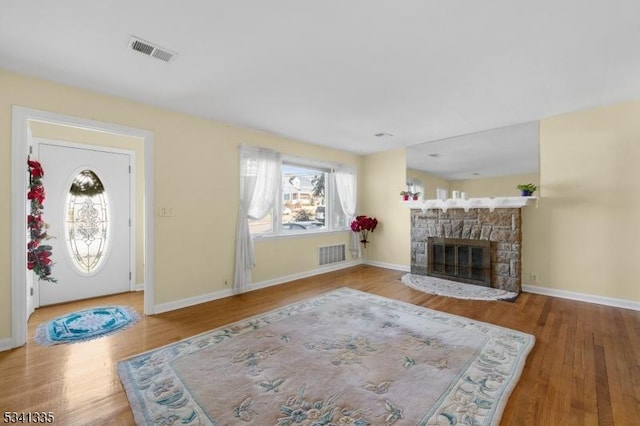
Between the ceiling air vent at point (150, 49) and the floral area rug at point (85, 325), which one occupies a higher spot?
the ceiling air vent at point (150, 49)

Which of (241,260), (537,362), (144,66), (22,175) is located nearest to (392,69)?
(144,66)

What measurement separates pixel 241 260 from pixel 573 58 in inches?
173

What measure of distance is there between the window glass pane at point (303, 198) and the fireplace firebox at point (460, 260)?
7.46 feet

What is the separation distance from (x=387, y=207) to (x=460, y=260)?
5.98ft

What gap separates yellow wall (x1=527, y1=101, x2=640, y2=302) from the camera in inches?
137

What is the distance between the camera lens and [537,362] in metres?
2.31

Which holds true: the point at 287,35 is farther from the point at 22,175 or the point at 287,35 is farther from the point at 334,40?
the point at 22,175

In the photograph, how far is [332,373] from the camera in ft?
7.04

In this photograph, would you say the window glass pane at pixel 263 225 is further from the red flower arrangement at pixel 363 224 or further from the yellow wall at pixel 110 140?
the red flower arrangement at pixel 363 224

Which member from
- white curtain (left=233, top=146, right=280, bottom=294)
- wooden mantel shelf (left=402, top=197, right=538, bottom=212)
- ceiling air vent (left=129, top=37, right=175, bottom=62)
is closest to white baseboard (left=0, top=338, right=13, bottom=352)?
white curtain (left=233, top=146, right=280, bottom=294)

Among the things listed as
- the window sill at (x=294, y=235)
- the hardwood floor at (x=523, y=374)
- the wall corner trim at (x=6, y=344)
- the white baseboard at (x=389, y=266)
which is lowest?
the hardwood floor at (x=523, y=374)

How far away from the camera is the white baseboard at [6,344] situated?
8.34 feet

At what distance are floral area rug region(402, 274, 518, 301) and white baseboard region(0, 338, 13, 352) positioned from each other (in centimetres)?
482

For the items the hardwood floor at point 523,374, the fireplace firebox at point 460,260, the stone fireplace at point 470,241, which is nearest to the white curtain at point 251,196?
the hardwood floor at point 523,374
